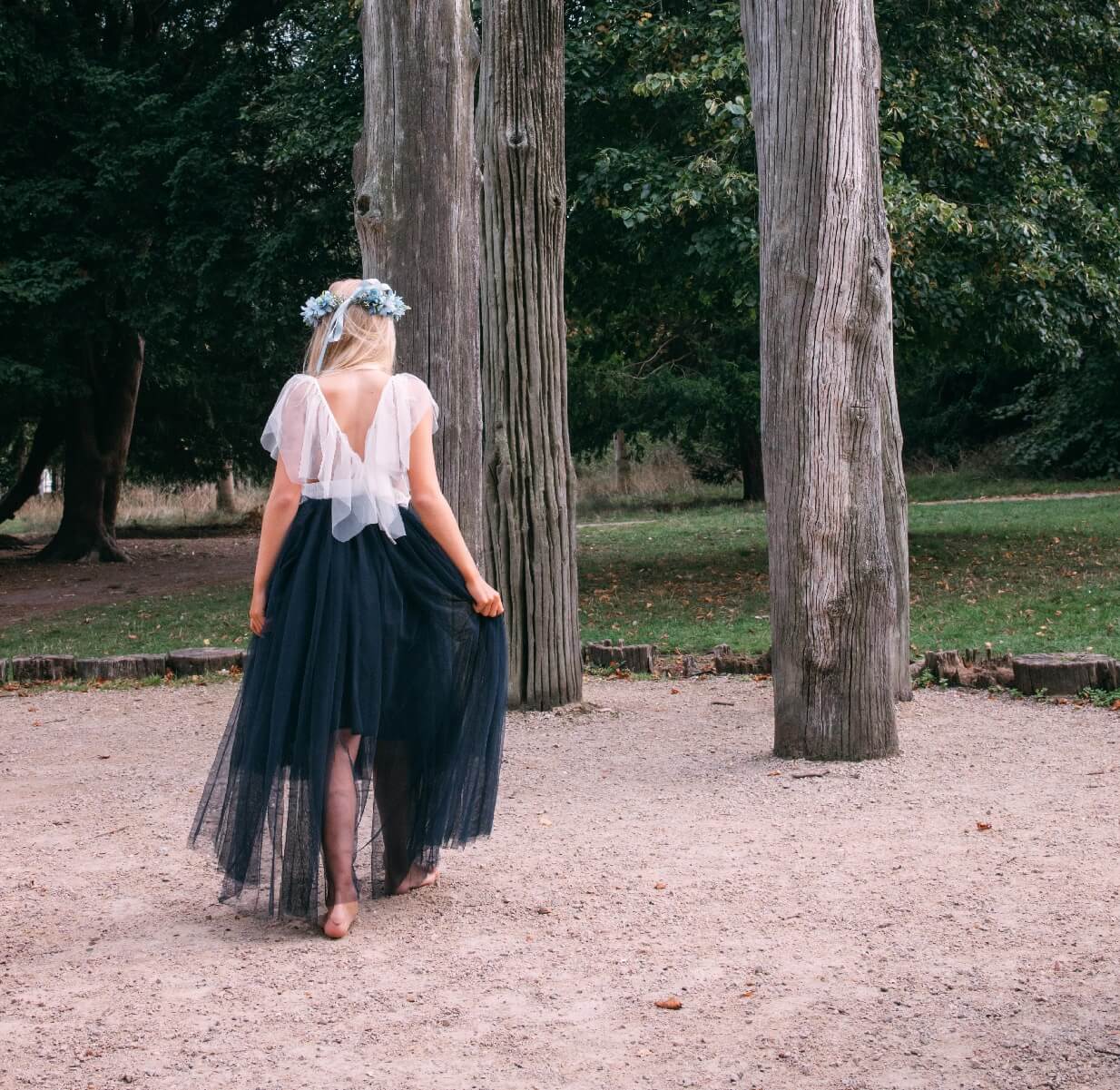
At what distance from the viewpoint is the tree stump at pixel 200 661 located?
10.8m

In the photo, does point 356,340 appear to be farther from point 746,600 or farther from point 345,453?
point 746,600

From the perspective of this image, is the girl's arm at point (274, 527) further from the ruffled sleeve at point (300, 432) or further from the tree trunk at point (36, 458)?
the tree trunk at point (36, 458)

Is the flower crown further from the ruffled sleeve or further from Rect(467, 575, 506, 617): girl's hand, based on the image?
Rect(467, 575, 506, 617): girl's hand

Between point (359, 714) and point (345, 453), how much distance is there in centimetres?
84

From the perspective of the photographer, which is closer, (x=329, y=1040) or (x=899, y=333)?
(x=329, y=1040)

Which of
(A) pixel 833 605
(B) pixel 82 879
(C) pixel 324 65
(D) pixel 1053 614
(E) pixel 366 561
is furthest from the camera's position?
(C) pixel 324 65

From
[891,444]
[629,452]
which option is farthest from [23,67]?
[629,452]

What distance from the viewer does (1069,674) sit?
8789 mm

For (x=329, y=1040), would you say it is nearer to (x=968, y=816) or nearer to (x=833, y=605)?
(x=968, y=816)

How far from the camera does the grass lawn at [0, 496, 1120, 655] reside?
12.2 meters

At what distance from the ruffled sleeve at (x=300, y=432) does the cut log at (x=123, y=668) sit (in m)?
6.50

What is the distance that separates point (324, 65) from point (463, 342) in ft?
31.6

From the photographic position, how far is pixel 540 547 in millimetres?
8492

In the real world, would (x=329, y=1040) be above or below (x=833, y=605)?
below
